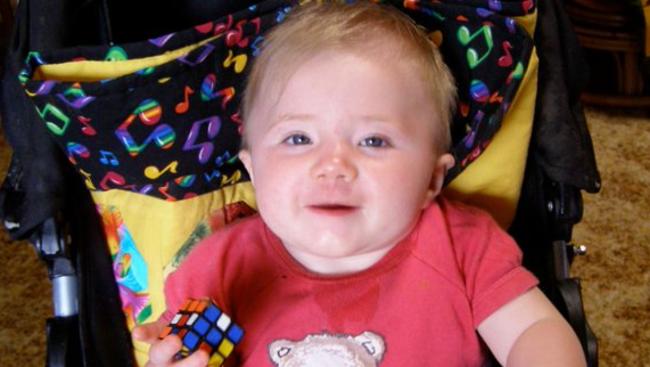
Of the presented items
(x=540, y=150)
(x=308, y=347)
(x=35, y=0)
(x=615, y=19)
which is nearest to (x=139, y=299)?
(x=308, y=347)

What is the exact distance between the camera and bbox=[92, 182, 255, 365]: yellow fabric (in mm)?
1082

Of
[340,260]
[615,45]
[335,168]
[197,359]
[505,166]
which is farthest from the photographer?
[615,45]

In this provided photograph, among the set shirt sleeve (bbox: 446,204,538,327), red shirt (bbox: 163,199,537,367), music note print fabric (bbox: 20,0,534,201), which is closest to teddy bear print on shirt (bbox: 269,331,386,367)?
red shirt (bbox: 163,199,537,367)

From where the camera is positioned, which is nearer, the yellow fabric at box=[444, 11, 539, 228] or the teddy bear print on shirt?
the teddy bear print on shirt

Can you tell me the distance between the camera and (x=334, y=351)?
0.98m

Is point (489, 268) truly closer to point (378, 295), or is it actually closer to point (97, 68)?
point (378, 295)

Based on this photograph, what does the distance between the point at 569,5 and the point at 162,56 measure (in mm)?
1310

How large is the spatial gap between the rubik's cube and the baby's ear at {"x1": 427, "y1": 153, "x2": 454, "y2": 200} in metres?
0.32

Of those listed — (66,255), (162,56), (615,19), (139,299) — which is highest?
(162,56)

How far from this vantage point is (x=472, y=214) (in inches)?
42.4

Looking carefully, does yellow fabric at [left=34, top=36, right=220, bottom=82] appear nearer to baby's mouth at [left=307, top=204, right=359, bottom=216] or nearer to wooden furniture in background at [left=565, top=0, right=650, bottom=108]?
baby's mouth at [left=307, top=204, right=359, bottom=216]

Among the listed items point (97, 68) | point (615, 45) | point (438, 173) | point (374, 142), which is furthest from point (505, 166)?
point (615, 45)

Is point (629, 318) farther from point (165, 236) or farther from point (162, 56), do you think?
point (162, 56)

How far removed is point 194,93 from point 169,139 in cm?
6
